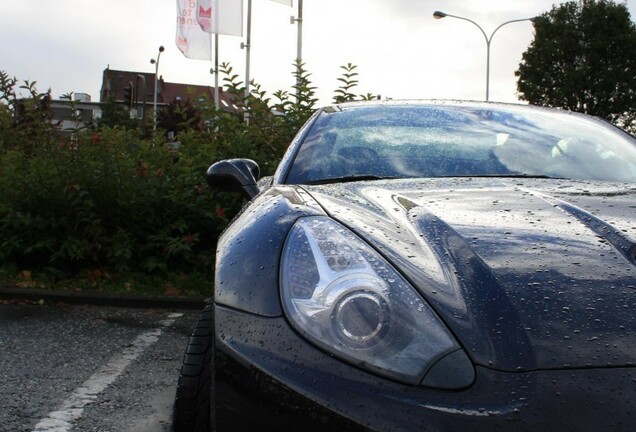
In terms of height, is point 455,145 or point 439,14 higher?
point 439,14

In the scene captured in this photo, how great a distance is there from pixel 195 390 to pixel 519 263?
939mm

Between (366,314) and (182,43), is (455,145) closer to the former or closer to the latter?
(366,314)

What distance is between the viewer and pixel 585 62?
50.1 m

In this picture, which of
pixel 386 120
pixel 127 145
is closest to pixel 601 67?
pixel 127 145

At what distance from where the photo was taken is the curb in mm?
6410

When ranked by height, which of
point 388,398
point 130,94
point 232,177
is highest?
point 130,94

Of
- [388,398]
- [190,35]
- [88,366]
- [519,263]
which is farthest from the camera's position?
[190,35]

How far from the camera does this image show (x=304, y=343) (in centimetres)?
159

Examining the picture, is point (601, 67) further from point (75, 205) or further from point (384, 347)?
point (384, 347)

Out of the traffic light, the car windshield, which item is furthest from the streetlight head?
the car windshield

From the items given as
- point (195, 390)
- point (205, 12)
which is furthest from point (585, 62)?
→ point (195, 390)

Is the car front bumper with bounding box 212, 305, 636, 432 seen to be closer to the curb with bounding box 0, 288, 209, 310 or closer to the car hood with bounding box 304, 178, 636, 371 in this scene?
the car hood with bounding box 304, 178, 636, 371

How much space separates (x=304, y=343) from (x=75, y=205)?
5.84 metres

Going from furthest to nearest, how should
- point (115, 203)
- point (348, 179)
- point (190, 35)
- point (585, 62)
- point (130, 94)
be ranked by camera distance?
point (585, 62), point (130, 94), point (190, 35), point (115, 203), point (348, 179)
